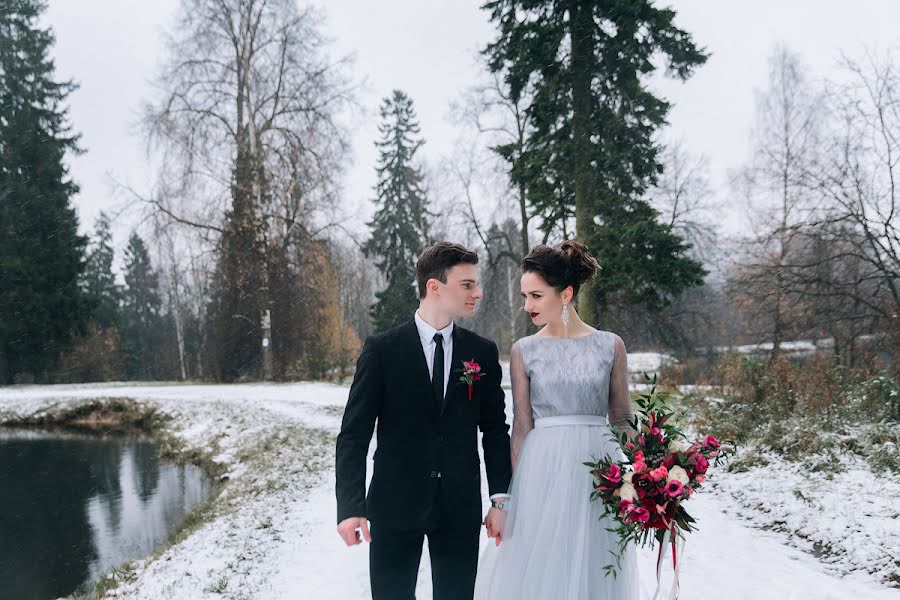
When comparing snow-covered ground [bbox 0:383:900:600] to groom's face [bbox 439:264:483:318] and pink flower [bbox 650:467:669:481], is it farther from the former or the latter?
groom's face [bbox 439:264:483:318]

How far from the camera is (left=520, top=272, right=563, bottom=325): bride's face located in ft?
9.48

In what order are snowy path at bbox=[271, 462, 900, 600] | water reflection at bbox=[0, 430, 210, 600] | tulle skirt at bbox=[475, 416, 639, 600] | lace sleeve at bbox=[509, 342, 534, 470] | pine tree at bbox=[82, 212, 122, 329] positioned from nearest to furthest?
tulle skirt at bbox=[475, 416, 639, 600], lace sleeve at bbox=[509, 342, 534, 470], snowy path at bbox=[271, 462, 900, 600], water reflection at bbox=[0, 430, 210, 600], pine tree at bbox=[82, 212, 122, 329]

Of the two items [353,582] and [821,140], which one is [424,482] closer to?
[353,582]

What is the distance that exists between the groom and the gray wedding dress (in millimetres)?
335

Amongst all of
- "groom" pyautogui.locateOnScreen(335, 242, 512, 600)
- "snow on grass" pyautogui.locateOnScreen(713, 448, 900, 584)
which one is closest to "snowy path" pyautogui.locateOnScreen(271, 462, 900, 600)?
"snow on grass" pyautogui.locateOnScreen(713, 448, 900, 584)

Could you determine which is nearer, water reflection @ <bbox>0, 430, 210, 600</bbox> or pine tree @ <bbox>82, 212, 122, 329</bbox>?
water reflection @ <bbox>0, 430, 210, 600</bbox>

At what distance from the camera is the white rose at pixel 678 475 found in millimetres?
2410

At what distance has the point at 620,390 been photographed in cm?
294

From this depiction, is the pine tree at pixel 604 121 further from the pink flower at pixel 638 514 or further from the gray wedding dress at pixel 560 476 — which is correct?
the pink flower at pixel 638 514

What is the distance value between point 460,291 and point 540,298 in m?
0.54

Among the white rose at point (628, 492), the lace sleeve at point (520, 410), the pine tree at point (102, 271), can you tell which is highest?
the pine tree at point (102, 271)

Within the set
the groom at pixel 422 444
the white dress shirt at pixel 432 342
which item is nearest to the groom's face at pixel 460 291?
the groom at pixel 422 444

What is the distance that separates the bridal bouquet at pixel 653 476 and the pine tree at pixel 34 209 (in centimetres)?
2969

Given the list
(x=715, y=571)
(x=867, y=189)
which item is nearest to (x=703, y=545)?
(x=715, y=571)
